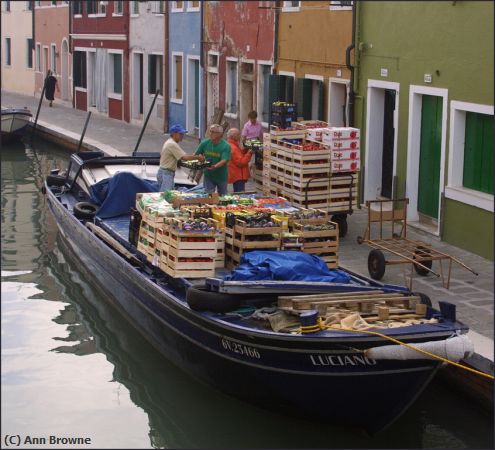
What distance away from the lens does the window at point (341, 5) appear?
1606 centimetres

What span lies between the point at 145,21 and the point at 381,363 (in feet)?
72.9

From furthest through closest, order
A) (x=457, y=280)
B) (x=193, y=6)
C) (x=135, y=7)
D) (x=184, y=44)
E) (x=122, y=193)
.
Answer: (x=135, y=7) → (x=184, y=44) → (x=193, y=6) → (x=122, y=193) → (x=457, y=280)

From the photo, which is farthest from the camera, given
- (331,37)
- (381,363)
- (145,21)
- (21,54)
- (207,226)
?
(21,54)

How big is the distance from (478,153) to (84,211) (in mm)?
5166

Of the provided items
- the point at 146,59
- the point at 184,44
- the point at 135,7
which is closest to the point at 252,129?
the point at 184,44

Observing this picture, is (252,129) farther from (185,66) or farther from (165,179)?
(185,66)

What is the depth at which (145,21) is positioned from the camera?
28.6 meters

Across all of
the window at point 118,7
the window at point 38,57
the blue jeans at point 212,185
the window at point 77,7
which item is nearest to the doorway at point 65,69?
the window at point 77,7

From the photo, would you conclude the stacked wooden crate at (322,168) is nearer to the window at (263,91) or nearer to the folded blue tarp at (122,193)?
the folded blue tarp at (122,193)

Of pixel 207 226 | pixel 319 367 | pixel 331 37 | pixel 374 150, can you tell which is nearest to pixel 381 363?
pixel 319 367

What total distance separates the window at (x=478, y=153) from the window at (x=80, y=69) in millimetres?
23577

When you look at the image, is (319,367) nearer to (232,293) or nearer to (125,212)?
(232,293)

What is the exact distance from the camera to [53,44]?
127 ft

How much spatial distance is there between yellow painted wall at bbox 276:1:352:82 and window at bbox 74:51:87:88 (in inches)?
645
